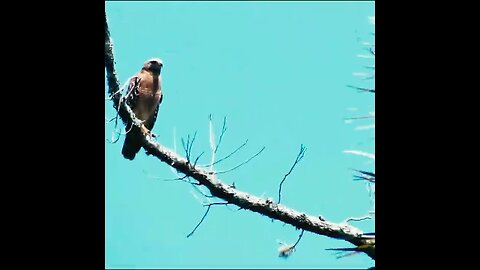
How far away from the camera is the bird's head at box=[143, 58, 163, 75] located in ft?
17.2

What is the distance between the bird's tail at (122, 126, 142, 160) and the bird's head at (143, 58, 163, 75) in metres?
1.93

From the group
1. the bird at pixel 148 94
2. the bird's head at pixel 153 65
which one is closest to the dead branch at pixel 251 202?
the bird at pixel 148 94

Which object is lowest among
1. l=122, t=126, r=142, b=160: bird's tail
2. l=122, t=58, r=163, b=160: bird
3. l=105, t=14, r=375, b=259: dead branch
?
l=105, t=14, r=375, b=259: dead branch

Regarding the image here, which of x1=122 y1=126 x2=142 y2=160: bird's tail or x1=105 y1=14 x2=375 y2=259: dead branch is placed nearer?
x1=105 y1=14 x2=375 y2=259: dead branch

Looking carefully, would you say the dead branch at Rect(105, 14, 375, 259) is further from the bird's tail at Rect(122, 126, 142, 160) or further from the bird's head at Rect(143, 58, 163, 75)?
the bird's head at Rect(143, 58, 163, 75)

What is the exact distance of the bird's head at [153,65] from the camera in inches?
206

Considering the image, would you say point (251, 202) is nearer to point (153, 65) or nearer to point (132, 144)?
point (132, 144)

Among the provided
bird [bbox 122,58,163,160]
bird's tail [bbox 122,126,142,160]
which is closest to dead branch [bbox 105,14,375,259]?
bird's tail [bbox 122,126,142,160]

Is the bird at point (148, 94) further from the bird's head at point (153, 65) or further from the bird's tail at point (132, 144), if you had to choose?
the bird's tail at point (132, 144)

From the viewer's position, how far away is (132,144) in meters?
3.17

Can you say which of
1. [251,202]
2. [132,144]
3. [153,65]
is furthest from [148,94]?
[251,202]
